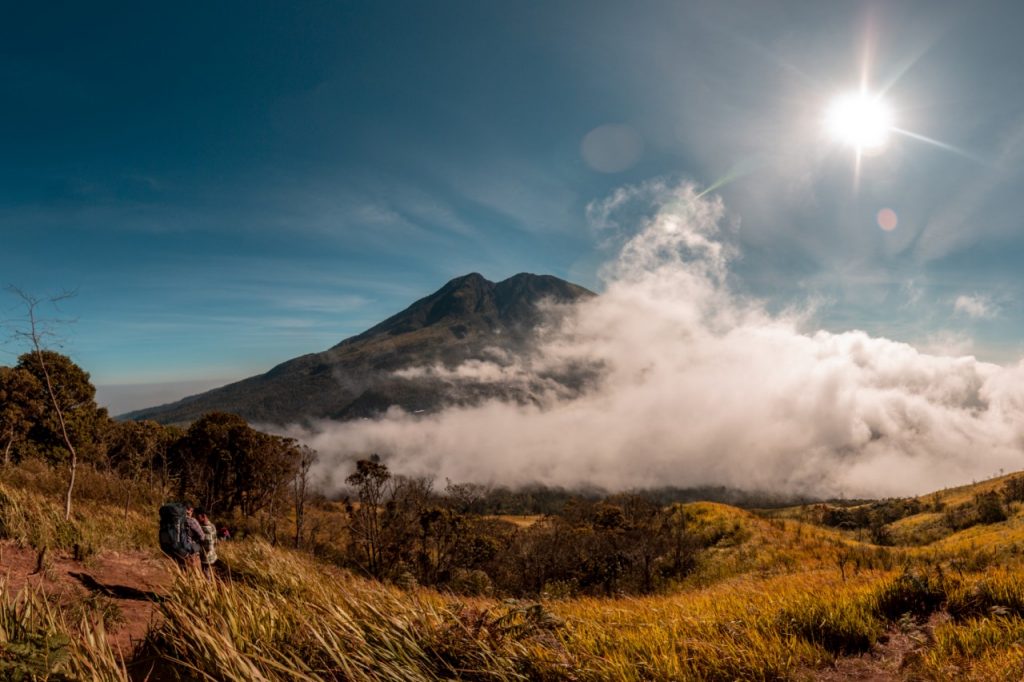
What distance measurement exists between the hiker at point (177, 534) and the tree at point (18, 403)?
2836cm

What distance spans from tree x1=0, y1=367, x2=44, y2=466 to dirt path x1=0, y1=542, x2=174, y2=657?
2738 cm

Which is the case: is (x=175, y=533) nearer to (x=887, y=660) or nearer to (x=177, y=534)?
(x=177, y=534)

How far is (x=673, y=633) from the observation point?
16.1ft

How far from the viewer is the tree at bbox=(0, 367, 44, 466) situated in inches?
1064

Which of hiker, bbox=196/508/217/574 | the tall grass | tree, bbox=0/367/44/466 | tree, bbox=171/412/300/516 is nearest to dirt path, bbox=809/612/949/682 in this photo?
the tall grass

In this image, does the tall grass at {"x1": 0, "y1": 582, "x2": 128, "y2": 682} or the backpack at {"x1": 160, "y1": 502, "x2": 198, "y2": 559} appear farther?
the backpack at {"x1": 160, "y1": 502, "x2": 198, "y2": 559}

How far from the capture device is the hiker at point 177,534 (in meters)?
8.97

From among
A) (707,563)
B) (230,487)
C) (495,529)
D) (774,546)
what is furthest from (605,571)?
(230,487)

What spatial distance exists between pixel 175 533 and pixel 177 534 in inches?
1.8

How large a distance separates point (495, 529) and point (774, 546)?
37704 millimetres

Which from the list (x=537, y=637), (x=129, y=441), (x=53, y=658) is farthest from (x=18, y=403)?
(x=537, y=637)

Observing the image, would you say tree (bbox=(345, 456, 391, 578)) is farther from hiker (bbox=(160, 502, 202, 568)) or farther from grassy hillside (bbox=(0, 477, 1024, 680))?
Answer: grassy hillside (bbox=(0, 477, 1024, 680))

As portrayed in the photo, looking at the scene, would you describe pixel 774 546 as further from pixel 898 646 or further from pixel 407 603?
pixel 407 603

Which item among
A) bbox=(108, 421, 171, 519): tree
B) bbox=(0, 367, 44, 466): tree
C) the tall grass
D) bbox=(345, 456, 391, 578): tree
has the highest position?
bbox=(0, 367, 44, 466): tree
